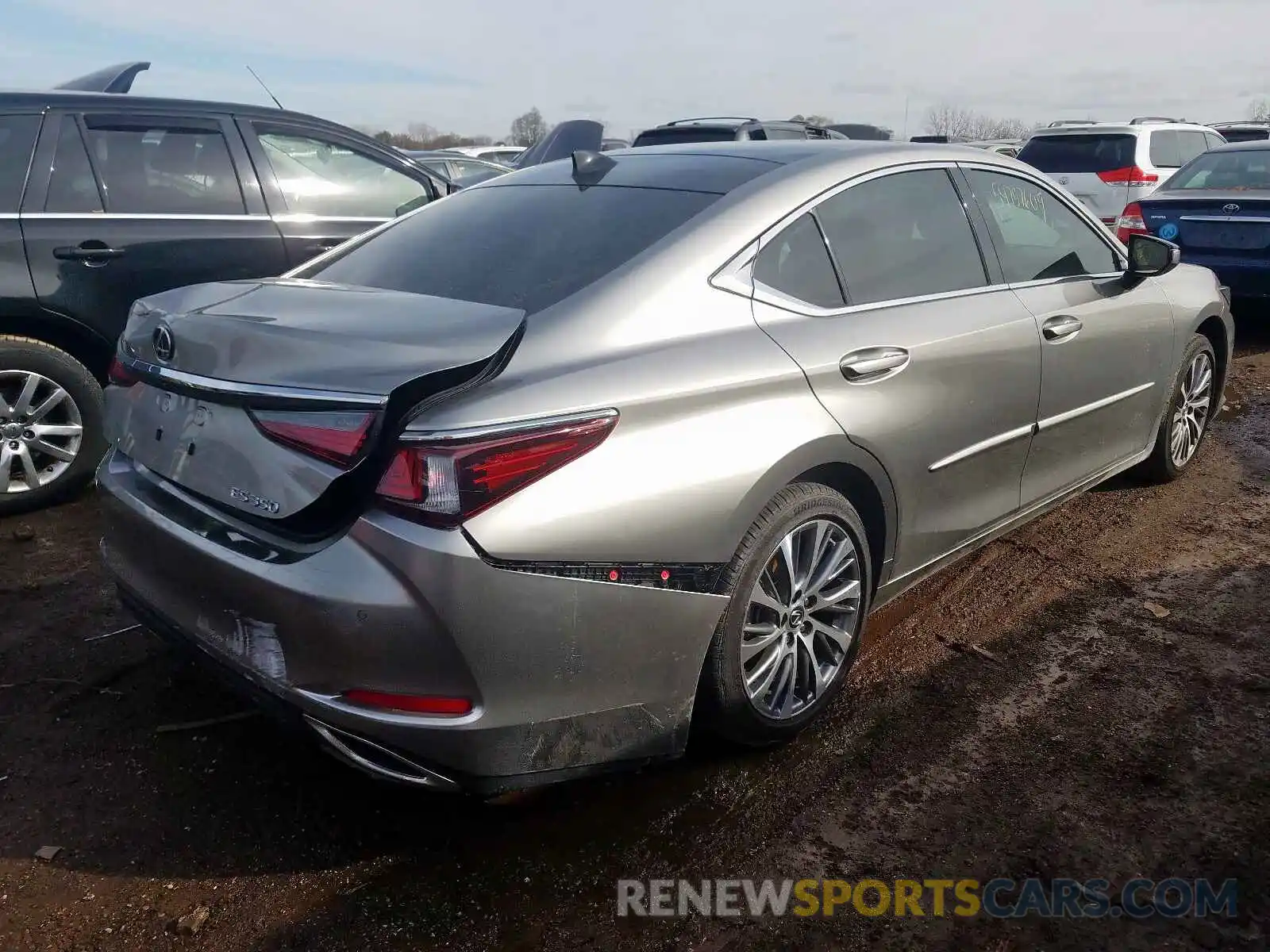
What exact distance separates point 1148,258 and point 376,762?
3.55 metres

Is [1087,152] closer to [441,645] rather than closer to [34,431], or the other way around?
[34,431]

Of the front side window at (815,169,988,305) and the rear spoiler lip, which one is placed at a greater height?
the front side window at (815,169,988,305)

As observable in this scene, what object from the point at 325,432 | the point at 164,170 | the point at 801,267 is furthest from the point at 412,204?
the point at 325,432

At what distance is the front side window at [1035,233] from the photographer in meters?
3.52

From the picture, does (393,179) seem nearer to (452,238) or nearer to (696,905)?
(452,238)

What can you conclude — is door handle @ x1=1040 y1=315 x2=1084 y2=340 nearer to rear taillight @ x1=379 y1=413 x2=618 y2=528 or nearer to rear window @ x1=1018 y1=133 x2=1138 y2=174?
rear taillight @ x1=379 y1=413 x2=618 y2=528

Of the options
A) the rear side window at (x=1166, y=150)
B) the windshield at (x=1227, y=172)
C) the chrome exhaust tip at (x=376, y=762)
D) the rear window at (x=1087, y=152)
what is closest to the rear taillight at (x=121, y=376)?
the chrome exhaust tip at (x=376, y=762)

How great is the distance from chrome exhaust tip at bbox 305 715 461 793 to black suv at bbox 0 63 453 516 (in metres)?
3.08

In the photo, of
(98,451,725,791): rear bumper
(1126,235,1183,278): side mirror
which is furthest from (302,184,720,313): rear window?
(1126,235,1183,278): side mirror

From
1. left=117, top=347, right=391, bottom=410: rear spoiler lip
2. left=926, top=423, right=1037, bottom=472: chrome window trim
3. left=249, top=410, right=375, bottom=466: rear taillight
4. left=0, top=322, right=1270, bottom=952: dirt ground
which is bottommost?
left=0, top=322, right=1270, bottom=952: dirt ground

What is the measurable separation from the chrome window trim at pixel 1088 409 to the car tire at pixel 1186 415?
44 centimetres

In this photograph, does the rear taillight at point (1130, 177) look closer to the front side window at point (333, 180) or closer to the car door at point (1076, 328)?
the car door at point (1076, 328)

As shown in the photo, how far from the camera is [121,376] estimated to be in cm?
269

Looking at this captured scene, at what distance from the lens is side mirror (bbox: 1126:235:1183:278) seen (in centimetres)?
401
